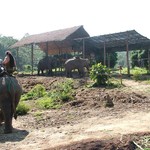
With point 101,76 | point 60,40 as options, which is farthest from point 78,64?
point 101,76

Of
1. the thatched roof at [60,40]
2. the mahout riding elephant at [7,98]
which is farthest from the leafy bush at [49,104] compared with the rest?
the thatched roof at [60,40]

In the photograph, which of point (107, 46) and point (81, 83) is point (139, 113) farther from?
point (107, 46)

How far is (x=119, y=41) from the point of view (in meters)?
27.3

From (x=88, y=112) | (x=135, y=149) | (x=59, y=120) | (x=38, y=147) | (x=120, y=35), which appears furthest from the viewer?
(x=120, y=35)

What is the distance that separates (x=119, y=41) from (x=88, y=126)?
58.9 feet

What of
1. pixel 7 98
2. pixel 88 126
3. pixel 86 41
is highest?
pixel 86 41

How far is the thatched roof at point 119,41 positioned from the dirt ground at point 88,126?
10622 mm

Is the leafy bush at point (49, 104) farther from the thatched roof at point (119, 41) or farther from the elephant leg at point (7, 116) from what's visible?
the thatched roof at point (119, 41)

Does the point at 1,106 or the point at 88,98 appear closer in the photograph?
the point at 1,106

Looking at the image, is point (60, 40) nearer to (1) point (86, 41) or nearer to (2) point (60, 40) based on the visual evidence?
(2) point (60, 40)

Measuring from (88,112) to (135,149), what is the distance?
16.5 ft

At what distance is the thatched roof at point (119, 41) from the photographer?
25345 millimetres

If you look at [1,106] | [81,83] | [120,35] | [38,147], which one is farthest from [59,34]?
[38,147]

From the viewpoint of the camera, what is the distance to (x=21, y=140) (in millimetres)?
9047
